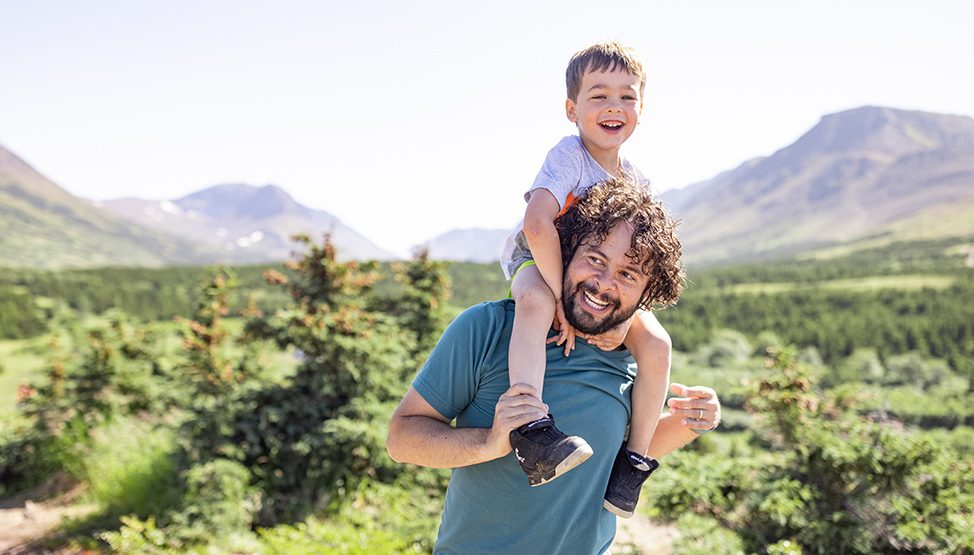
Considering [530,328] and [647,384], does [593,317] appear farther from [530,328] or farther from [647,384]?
[647,384]

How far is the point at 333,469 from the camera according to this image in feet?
19.0

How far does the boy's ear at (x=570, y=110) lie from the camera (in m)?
2.42

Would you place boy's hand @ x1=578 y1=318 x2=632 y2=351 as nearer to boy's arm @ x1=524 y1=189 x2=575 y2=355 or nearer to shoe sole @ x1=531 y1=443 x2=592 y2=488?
boy's arm @ x1=524 y1=189 x2=575 y2=355

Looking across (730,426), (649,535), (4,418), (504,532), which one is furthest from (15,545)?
(730,426)

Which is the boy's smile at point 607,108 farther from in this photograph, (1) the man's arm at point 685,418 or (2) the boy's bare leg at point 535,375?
(1) the man's arm at point 685,418

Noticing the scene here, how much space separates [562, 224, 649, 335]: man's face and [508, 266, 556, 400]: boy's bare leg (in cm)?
8

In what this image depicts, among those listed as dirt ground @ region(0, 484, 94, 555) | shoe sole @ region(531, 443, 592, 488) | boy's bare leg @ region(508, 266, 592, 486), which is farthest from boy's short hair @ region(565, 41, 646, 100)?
dirt ground @ region(0, 484, 94, 555)

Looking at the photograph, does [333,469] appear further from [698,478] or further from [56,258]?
[56,258]

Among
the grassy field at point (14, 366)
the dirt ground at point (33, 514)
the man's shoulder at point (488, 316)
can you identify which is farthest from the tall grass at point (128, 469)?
the man's shoulder at point (488, 316)

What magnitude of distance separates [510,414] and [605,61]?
1395 millimetres

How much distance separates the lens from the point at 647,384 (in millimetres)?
1925

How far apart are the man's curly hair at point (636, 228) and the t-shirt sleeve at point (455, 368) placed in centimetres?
38

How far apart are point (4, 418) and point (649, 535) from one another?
854cm

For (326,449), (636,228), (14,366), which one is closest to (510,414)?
(636,228)
